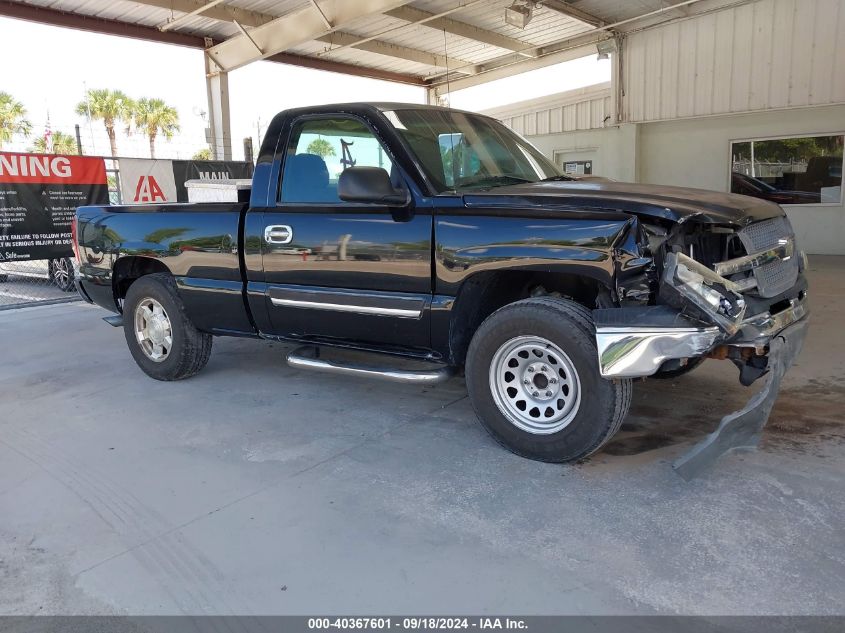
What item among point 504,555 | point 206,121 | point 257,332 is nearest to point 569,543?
point 504,555

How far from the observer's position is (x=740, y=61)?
1293 cm

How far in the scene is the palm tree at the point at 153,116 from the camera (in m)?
39.5

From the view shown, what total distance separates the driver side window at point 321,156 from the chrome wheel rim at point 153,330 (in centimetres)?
165

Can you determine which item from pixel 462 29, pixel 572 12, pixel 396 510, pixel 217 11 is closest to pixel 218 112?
pixel 217 11

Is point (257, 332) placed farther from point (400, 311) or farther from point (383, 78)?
point (383, 78)

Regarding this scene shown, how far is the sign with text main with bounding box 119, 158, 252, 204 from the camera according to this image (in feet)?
34.5

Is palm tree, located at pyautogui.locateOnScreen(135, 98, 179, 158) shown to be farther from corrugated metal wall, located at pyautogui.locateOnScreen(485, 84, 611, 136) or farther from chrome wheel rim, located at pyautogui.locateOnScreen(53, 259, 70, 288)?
chrome wheel rim, located at pyautogui.locateOnScreen(53, 259, 70, 288)

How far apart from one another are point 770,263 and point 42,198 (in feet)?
30.9

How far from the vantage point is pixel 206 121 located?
48.8ft

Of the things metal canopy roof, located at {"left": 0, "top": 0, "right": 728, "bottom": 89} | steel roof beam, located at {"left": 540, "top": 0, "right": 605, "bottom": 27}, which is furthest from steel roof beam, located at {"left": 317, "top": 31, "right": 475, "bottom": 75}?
steel roof beam, located at {"left": 540, "top": 0, "right": 605, "bottom": 27}

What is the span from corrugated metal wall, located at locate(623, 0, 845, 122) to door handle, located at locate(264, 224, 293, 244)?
462 inches

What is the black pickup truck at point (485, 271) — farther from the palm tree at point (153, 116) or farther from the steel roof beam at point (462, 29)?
the palm tree at point (153, 116)

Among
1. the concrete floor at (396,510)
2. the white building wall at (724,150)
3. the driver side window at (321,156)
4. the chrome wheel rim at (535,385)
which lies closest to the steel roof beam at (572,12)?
the white building wall at (724,150)

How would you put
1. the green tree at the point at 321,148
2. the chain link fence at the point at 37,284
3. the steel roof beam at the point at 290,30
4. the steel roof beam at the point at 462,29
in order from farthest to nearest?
the steel roof beam at the point at 462,29 → the steel roof beam at the point at 290,30 → the chain link fence at the point at 37,284 → the green tree at the point at 321,148
